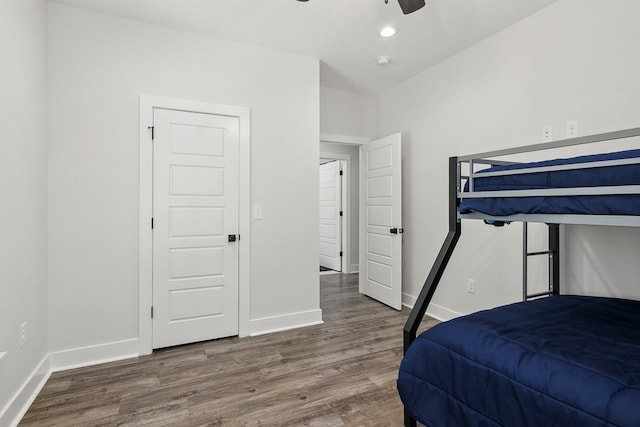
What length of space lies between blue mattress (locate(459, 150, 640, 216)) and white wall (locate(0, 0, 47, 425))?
8.46 feet

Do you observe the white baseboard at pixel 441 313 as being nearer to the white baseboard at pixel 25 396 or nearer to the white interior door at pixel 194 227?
the white interior door at pixel 194 227

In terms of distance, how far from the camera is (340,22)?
2.69 metres

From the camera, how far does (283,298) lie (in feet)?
10.6

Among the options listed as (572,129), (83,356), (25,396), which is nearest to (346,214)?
(572,129)

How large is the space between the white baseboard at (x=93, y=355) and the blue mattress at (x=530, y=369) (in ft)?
7.21

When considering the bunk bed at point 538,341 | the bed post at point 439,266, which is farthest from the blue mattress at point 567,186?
the bed post at point 439,266

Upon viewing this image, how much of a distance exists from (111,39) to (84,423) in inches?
106

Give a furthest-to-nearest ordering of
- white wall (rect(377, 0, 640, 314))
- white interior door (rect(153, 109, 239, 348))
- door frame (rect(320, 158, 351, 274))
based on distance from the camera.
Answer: door frame (rect(320, 158, 351, 274)), white interior door (rect(153, 109, 239, 348)), white wall (rect(377, 0, 640, 314))

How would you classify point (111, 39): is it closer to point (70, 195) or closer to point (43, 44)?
point (43, 44)

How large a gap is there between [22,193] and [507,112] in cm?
360

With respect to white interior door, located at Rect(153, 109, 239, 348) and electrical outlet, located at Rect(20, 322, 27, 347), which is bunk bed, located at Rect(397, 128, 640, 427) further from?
electrical outlet, located at Rect(20, 322, 27, 347)

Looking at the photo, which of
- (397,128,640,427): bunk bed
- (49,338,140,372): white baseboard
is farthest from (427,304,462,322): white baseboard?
(49,338,140,372): white baseboard

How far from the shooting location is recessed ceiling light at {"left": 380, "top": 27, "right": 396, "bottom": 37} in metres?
2.77

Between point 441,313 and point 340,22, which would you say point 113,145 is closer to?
point 340,22
